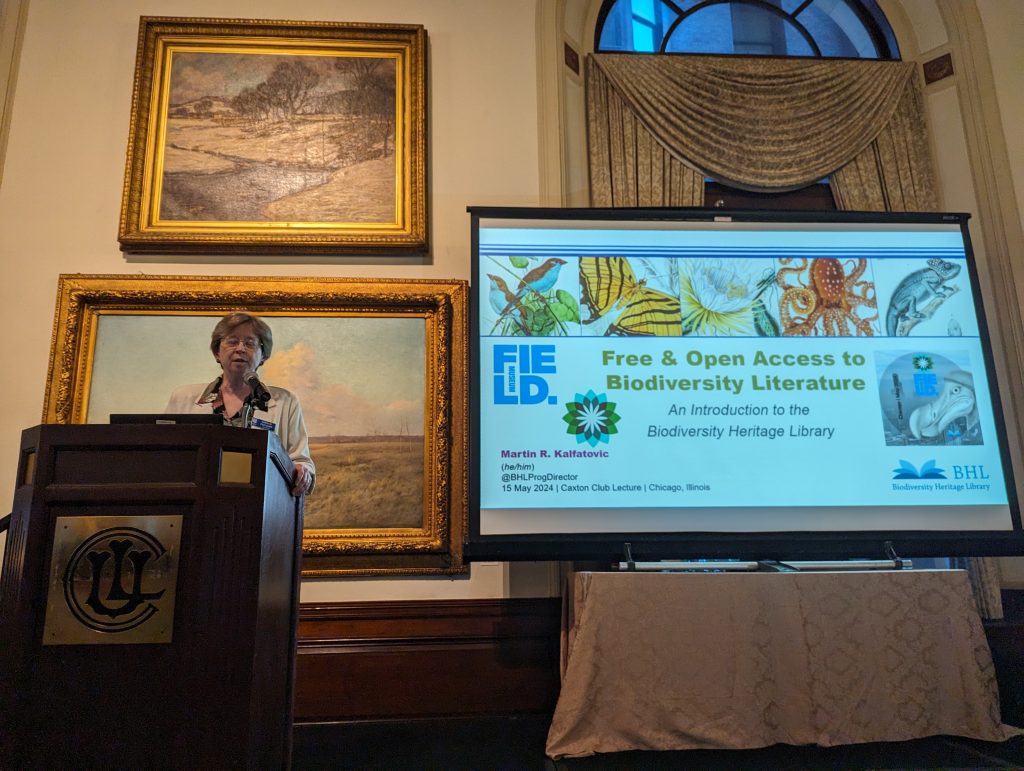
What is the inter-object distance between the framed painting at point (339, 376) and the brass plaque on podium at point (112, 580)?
1.58 m

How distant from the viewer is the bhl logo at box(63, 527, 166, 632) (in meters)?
1.45

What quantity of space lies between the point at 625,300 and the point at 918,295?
51.3 inches

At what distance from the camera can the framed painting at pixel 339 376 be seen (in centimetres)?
311

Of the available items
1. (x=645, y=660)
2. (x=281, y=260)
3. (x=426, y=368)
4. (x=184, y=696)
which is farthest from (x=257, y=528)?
(x=281, y=260)

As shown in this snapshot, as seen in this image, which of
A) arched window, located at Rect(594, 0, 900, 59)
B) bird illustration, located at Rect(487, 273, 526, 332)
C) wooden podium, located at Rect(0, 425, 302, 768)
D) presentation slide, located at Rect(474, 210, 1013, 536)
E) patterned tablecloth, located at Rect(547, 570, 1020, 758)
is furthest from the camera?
arched window, located at Rect(594, 0, 900, 59)

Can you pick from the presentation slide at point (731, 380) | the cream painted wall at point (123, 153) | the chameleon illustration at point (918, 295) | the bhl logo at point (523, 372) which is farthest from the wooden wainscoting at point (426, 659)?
the chameleon illustration at point (918, 295)

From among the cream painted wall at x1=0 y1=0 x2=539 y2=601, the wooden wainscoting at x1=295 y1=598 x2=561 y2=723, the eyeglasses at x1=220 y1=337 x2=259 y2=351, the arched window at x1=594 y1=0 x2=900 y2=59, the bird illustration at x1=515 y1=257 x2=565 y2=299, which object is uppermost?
the arched window at x1=594 y1=0 x2=900 y2=59

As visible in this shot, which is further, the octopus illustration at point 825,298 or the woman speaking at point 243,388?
the octopus illustration at point 825,298

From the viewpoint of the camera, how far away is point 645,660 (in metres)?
2.51

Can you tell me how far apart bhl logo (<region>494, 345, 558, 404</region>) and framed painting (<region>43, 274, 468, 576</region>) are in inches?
13.9

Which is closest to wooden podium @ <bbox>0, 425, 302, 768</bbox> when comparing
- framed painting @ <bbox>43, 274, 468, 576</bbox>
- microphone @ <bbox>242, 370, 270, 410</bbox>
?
microphone @ <bbox>242, 370, 270, 410</bbox>

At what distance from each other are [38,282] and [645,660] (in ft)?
10.1

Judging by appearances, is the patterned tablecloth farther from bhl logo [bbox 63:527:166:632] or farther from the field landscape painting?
bhl logo [bbox 63:527:166:632]

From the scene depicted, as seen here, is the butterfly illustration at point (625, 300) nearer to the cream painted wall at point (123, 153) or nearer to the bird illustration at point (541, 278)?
the bird illustration at point (541, 278)
